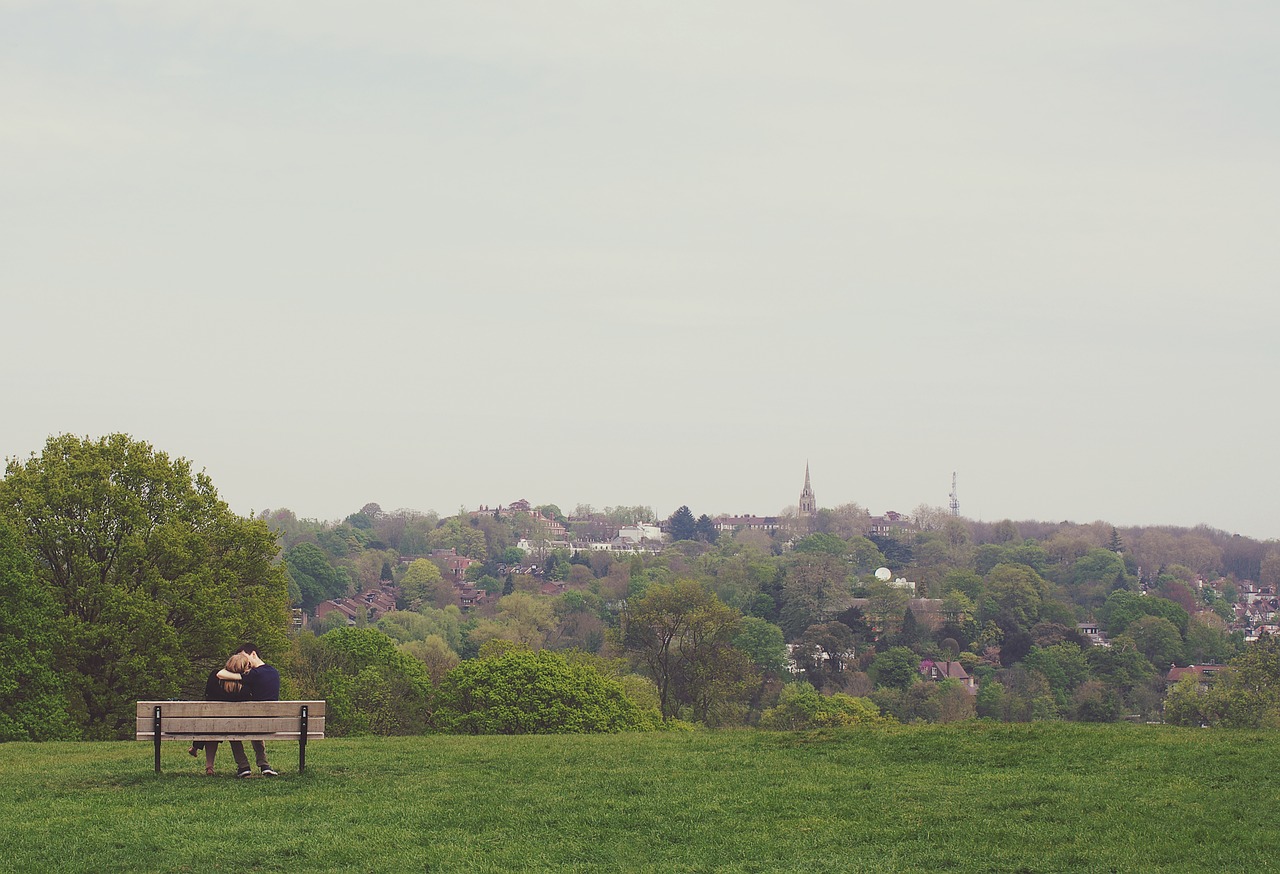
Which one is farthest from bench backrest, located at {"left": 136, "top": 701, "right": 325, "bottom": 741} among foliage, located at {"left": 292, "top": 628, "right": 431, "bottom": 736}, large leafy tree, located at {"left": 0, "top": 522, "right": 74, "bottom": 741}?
foliage, located at {"left": 292, "top": 628, "right": 431, "bottom": 736}

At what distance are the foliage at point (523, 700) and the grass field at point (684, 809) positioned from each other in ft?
68.5

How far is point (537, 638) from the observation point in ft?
401

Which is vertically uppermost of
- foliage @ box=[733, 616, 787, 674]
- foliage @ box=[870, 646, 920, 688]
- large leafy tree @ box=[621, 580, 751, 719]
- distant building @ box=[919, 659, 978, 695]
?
large leafy tree @ box=[621, 580, 751, 719]

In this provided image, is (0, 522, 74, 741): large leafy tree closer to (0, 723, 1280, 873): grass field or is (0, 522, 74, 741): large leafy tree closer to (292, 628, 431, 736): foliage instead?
(0, 723, 1280, 873): grass field

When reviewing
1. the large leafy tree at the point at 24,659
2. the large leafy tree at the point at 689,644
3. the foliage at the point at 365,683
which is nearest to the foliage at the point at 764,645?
the large leafy tree at the point at 689,644

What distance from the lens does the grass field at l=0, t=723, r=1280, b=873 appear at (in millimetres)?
9914

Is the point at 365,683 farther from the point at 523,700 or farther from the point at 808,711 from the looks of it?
the point at 808,711

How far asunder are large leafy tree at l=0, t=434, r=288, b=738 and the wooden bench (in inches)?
635

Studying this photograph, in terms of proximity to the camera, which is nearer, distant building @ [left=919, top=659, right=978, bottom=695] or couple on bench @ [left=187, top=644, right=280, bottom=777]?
couple on bench @ [left=187, top=644, right=280, bottom=777]

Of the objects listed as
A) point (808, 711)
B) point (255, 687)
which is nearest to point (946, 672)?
point (808, 711)

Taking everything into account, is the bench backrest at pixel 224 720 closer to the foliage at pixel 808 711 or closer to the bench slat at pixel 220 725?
the bench slat at pixel 220 725

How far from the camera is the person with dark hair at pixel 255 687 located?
1343 centimetres

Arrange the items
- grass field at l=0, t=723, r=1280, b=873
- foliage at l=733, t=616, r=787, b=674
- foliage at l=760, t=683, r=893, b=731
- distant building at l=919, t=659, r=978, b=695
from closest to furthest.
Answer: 1. grass field at l=0, t=723, r=1280, b=873
2. foliage at l=760, t=683, r=893, b=731
3. foliage at l=733, t=616, r=787, b=674
4. distant building at l=919, t=659, r=978, b=695

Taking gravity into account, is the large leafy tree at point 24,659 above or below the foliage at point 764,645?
above
